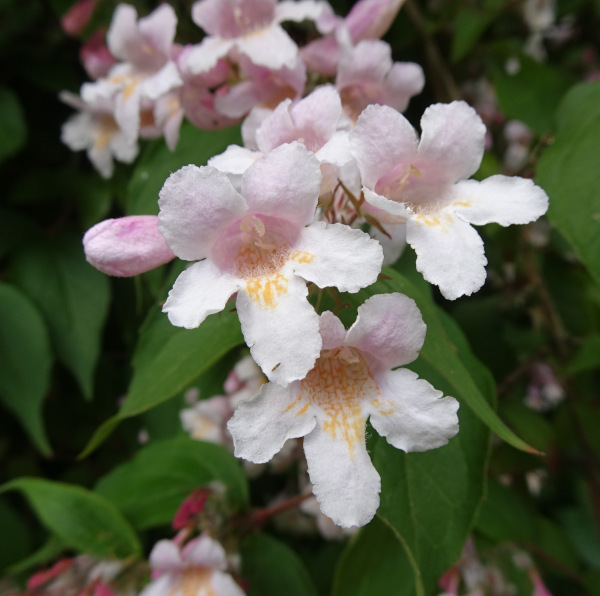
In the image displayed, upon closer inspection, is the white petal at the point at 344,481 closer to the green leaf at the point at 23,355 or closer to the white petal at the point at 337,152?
the white petal at the point at 337,152

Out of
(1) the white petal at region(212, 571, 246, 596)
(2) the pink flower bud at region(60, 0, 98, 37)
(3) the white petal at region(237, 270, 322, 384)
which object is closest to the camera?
(3) the white petal at region(237, 270, 322, 384)

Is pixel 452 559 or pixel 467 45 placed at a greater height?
pixel 467 45

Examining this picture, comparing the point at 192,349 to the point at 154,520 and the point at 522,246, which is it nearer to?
the point at 154,520

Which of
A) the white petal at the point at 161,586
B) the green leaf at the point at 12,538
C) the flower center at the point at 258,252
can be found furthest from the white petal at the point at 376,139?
the green leaf at the point at 12,538

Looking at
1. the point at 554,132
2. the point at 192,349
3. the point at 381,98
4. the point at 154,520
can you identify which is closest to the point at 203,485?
the point at 154,520

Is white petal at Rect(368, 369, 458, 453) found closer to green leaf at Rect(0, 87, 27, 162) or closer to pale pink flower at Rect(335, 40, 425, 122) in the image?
pale pink flower at Rect(335, 40, 425, 122)

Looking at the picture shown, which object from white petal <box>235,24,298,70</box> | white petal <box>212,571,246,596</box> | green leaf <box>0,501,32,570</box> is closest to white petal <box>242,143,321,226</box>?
white petal <box>235,24,298,70</box>

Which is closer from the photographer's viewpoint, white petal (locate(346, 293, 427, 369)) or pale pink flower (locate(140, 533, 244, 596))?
white petal (locate(346, 293, 427, 369))
